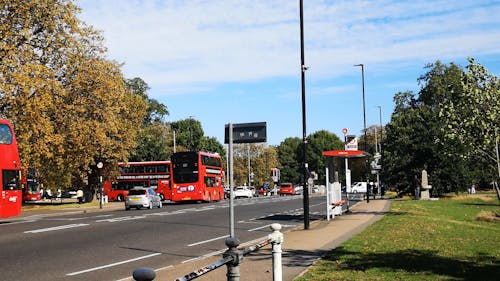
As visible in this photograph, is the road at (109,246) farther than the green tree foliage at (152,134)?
No

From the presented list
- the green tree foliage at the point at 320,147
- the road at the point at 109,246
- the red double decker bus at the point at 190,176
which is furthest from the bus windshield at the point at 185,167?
the green tree foliage at the point at 320,147

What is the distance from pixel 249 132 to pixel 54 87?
26.3 m

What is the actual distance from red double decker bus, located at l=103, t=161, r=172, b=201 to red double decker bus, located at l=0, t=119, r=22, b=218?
2595cm

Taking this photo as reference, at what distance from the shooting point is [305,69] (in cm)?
1898

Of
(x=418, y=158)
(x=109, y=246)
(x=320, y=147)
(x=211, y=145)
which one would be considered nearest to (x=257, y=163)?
(x=211, y=145)

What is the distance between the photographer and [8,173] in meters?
24.3

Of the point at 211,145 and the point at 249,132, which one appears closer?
the point at 249,132

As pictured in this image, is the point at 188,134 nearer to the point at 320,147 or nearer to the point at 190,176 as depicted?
the point at 320,147

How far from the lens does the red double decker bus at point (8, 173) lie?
2384 centimetres

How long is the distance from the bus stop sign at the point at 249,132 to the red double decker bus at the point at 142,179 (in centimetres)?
4211

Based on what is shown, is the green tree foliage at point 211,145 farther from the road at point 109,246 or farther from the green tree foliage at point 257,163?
the road at point 109,246

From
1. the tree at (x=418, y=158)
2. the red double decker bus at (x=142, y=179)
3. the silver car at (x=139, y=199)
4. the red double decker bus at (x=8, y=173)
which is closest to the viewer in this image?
the red double decker bus at (x=8, y=173)

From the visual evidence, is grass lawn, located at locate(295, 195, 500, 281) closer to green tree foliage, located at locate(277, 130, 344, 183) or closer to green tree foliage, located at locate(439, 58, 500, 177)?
green tree foliage, located at locate(439, 58, 500, 177)

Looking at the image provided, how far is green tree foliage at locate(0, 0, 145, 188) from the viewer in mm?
31617
